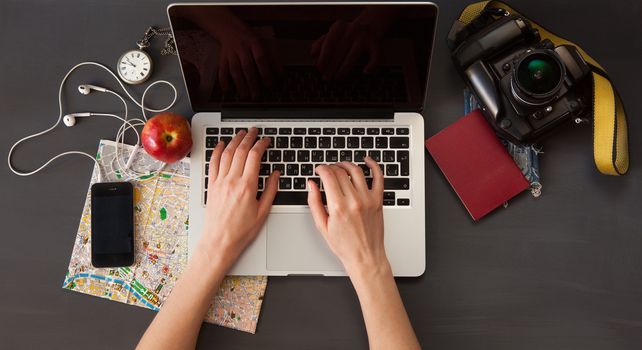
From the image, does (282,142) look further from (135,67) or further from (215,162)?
(135,67)

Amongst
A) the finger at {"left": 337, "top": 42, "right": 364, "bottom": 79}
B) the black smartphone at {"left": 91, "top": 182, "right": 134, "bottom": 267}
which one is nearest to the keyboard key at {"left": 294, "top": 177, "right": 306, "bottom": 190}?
the finger at {"left": 337, "top": 42, "right": 364, "bottom": 79}

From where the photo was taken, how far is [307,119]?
37.7 inches

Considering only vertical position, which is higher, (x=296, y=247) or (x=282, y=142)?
(x=282, y=142)

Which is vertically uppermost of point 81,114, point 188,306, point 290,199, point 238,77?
point 238,77

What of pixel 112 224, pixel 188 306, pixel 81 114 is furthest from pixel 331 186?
pixel 81 114

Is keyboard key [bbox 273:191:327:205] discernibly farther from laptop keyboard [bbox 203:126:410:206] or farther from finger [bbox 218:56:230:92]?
finger [bbox 218:56:230:92]

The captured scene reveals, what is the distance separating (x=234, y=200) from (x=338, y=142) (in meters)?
0.23

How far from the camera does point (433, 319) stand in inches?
36.2

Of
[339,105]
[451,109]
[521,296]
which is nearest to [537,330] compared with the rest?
[521,296]

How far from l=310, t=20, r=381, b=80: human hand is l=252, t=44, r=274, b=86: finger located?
87 millimetres

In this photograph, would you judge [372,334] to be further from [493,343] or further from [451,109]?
[451,109]

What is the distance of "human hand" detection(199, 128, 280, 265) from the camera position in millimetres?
902

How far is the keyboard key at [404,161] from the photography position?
94 centimetres

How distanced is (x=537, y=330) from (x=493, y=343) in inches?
3.5
